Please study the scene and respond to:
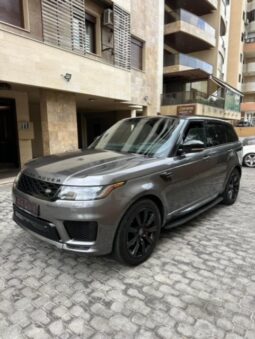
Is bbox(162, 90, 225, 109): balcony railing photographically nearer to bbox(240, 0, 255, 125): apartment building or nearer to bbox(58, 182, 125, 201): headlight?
bbox(58, 182, 125, 201): headlight

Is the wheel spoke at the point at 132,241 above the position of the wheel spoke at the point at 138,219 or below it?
below

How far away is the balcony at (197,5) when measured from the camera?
67.3ft

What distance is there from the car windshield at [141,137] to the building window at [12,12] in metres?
5.27

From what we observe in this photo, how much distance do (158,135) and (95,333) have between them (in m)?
2.48

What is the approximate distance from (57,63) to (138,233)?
22.0 feet

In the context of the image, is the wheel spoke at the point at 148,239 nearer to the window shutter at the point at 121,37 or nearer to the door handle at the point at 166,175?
the door handle at the point at 166,175

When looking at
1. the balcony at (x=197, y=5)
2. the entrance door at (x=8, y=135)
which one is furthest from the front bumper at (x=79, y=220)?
the balcony at (x=197, y=5)

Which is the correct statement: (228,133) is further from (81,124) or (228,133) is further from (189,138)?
(81,124)

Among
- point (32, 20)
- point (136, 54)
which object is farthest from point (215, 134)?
point (136, 54)

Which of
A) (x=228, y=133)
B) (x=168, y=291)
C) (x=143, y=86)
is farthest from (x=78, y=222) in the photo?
(x=143, y=86)

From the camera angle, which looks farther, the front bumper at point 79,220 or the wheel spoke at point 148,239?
the wheel spoke at point 148,239

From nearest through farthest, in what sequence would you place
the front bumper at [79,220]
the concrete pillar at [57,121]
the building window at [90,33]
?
the front bumper at [79,220] → the concrete pillar at [57,121] → the building window at [90,33]

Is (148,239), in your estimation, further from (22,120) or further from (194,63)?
(194,63)

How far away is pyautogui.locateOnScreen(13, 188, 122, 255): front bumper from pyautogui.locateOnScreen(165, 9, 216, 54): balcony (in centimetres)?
2013
